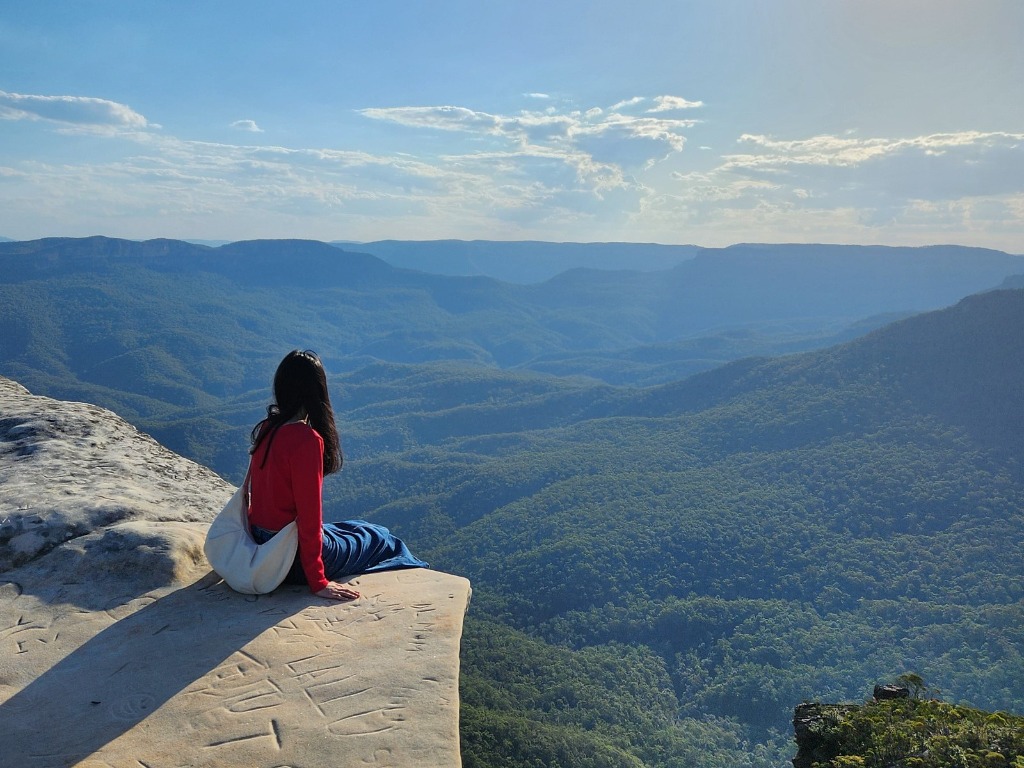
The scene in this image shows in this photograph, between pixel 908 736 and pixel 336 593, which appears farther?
pixel 336 593

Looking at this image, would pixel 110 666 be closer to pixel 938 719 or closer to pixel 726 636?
pixel 938 719

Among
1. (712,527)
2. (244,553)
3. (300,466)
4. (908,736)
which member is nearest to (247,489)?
(244,553)

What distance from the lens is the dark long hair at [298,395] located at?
237 inches

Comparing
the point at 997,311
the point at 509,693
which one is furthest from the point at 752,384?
the point at 509,693

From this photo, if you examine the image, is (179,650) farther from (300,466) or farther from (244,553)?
(300,466)

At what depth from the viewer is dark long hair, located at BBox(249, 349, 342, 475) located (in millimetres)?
6031

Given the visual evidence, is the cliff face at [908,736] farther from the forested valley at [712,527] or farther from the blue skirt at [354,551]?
the forested valley at [712,527]

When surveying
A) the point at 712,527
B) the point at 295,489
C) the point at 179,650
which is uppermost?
the point at 295,489

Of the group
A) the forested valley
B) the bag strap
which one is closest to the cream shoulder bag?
the bag strap

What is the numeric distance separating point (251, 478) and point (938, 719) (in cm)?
565

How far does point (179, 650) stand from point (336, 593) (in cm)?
133

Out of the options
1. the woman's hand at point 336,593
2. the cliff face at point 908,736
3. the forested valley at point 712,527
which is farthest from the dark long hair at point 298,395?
the forested valley at point 712,527

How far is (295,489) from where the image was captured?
5.90 metres

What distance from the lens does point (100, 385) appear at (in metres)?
125
